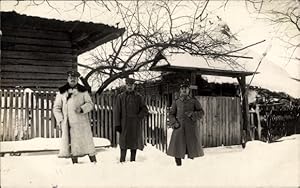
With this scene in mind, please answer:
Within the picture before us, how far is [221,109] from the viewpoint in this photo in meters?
6.13

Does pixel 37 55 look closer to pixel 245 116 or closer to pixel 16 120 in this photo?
pixel 16 120

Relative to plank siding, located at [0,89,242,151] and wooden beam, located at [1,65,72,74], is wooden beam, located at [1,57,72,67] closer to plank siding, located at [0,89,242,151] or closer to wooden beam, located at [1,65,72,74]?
wooden beam, located at [1,65,72,74]

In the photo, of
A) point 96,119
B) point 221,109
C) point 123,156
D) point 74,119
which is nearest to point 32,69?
point 96,119

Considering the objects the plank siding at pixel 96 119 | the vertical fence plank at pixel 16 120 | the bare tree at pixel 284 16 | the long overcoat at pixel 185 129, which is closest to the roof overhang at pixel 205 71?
the plank siding at pixel 96 119

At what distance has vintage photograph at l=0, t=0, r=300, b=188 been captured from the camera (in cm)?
444

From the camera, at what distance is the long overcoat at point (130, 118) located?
5.47 meters

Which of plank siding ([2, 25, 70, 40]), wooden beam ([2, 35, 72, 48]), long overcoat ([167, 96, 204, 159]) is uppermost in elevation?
plank siding ([2, 25, 70, 40])

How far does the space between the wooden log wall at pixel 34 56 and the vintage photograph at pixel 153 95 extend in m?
0.02

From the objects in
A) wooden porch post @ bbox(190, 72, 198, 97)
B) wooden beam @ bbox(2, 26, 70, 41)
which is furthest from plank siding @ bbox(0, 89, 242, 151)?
wooden beam @ bbox(2, 26, 70, 41)

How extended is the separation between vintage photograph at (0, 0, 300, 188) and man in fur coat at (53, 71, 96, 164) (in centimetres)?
1

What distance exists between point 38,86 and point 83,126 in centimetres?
166

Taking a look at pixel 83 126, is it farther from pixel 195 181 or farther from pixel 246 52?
pixel 246 52

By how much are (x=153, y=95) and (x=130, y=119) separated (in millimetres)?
1364

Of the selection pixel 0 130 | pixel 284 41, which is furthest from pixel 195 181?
pixel 0 130
